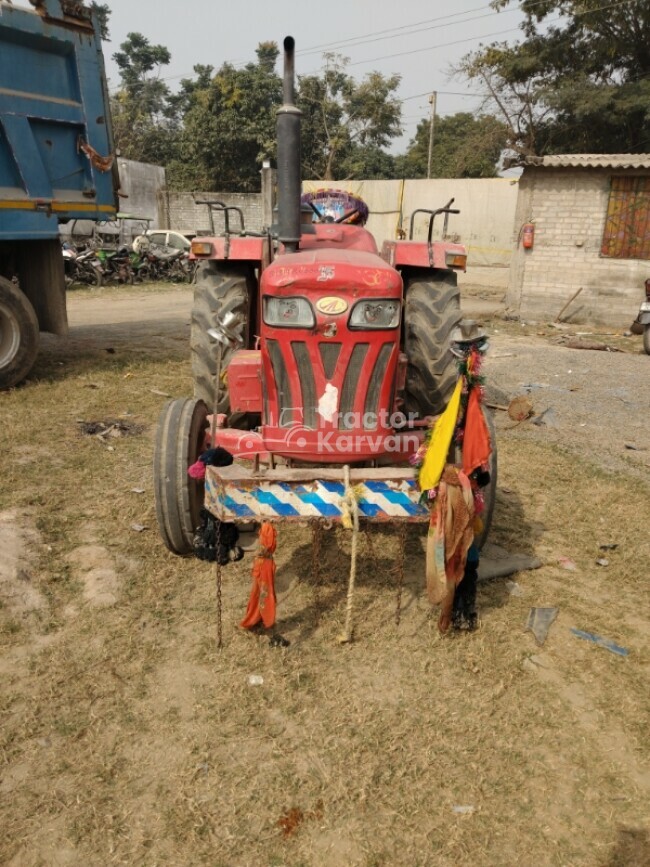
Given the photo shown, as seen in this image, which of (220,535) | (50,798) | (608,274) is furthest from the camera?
(608,274)

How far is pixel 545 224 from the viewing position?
12.8 meters

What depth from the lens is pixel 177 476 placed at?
3.62 m

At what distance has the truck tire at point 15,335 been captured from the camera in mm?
7117

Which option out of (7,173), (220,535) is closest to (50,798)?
(220,535)

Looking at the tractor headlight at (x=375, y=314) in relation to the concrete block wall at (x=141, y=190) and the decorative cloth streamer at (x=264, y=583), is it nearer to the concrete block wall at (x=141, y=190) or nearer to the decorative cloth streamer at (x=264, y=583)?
the decorative cloth streamer at (x=264, y=583)

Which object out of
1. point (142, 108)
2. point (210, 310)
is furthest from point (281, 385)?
point (142, 108)

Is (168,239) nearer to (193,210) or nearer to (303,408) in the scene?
(193,210)

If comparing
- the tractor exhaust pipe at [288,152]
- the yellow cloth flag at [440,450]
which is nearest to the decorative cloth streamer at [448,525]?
the yellow cloth flag at [440,450]

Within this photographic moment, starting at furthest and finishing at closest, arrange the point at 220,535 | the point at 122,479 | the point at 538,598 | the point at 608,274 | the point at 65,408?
the point at 608,274 < the point at 65,408 < the point at 122,479 < the point at 538,598 < the point at 220,535

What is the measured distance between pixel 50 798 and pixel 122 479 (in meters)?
2.90

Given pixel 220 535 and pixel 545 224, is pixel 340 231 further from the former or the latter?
pixel 545 224

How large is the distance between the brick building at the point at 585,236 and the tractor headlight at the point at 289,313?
34.2 ft

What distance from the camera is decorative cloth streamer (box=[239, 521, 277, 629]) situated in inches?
125

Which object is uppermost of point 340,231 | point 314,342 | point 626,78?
point 626,78
